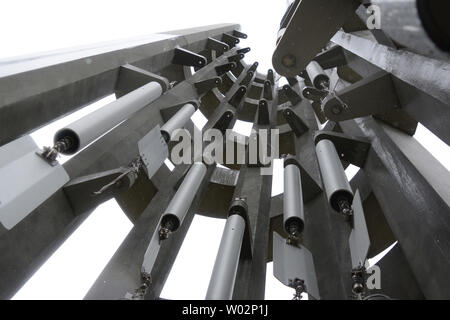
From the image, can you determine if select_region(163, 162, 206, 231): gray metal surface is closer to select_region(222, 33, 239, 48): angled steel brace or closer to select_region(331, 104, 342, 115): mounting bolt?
select_region(331, 104, 342, 115): mounting bolt

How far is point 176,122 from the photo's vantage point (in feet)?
16.6

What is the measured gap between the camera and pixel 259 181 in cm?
577

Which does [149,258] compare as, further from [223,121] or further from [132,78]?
[223,121]

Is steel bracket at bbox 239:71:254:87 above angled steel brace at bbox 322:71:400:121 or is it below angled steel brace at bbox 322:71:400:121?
above

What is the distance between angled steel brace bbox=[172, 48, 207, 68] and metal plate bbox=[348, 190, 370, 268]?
5.69 metres

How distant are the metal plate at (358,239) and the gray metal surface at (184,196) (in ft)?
5.59

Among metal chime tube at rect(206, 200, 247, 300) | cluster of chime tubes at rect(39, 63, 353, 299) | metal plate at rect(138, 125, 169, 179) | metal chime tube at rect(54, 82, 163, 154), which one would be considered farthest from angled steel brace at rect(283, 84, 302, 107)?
metal chime tube at rect(206, 200, 247, 300)

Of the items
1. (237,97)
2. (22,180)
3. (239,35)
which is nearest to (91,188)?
(22,180)

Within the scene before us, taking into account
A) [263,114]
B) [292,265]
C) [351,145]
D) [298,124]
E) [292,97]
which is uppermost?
[292,97]

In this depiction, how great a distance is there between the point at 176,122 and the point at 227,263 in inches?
111

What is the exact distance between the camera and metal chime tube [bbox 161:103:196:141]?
183 inches

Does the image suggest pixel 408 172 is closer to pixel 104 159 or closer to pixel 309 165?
pixel 309 165

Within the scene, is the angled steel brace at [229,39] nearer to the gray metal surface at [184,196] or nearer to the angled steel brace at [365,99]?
the angled steel brace at [365,99]
